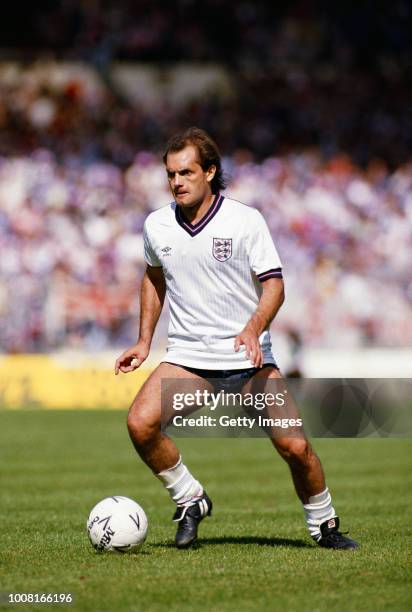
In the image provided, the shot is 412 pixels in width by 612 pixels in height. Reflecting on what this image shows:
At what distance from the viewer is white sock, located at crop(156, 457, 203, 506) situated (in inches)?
287

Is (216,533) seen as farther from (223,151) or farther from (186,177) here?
(223,151)

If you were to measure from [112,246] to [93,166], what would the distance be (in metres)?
3.26

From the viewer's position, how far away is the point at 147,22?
30453 millimetres

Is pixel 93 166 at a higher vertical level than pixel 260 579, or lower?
higher

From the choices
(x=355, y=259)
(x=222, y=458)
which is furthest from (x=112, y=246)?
(x=222, y=458)

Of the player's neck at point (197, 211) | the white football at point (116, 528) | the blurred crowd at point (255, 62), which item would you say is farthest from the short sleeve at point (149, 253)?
the blurred crowd at point (255, 62)

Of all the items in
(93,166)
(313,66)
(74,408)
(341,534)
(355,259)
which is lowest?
(74,408)

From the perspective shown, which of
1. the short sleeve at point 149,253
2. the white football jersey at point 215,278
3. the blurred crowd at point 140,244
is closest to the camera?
the white football jersey at point 215,278

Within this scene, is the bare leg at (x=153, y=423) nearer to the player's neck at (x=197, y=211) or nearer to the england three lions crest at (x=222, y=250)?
the england three lions crest at (x=222, y=250)

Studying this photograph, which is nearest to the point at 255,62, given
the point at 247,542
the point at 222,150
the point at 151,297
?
the point at 222,150

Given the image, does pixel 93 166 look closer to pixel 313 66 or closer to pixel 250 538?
pixel 313 66

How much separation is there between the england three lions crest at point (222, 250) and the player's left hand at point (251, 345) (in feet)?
1.87

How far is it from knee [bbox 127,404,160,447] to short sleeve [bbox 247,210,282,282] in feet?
3.40

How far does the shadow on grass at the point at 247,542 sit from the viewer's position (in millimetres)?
7586
